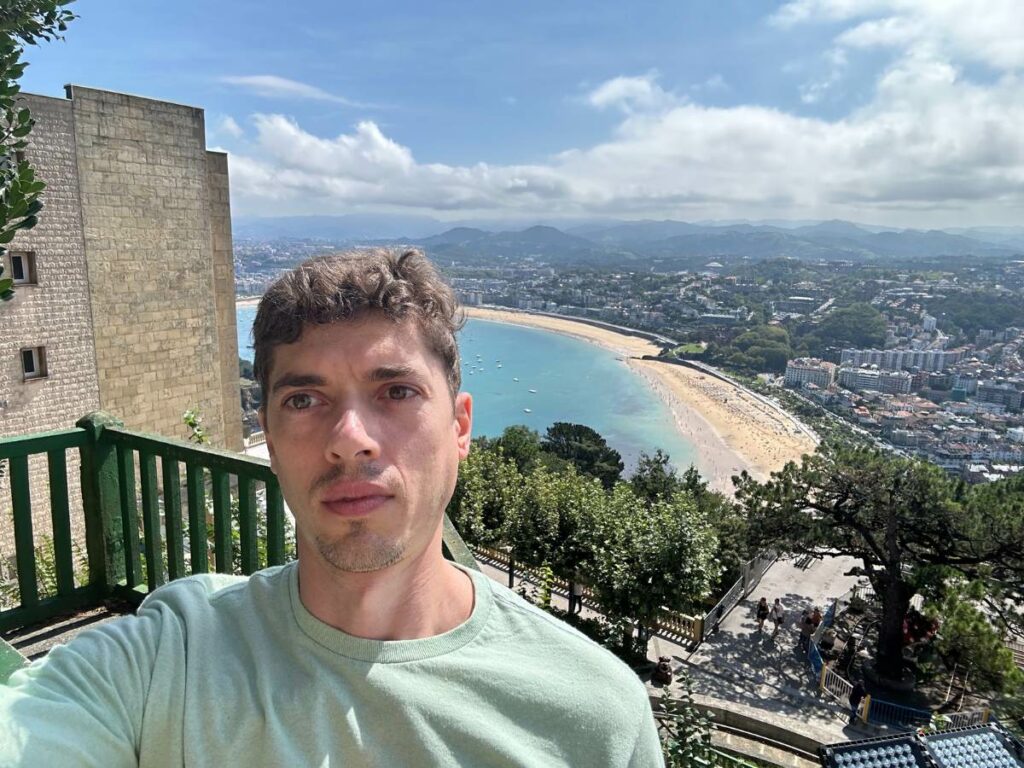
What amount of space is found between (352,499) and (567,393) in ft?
184

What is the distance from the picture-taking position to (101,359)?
38.9ft

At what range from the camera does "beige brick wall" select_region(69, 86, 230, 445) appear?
1131 cm

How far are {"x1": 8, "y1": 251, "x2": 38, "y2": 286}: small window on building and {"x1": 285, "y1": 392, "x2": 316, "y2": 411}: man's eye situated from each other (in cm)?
1237

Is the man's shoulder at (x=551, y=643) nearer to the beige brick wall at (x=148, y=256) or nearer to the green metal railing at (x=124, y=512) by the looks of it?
the green metal railing at (x=124, y=512)

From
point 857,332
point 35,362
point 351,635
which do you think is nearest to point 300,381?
point 351,635

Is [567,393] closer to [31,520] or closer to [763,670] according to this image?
[763,670]

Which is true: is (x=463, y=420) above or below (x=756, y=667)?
above

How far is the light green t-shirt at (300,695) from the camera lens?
75 centimetres

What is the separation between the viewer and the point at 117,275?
11969 millimetres

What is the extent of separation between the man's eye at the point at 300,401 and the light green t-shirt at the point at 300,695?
25cm

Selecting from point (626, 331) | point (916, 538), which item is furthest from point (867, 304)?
point (916, 538)

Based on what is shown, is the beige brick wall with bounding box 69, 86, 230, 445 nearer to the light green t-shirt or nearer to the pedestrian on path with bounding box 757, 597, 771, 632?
the pedestrian on path with bounding box 757, 597, 771, 632

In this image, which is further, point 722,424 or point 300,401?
point 722,424

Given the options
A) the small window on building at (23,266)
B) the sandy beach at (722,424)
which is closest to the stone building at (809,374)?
the sandy beach at (722,424)
